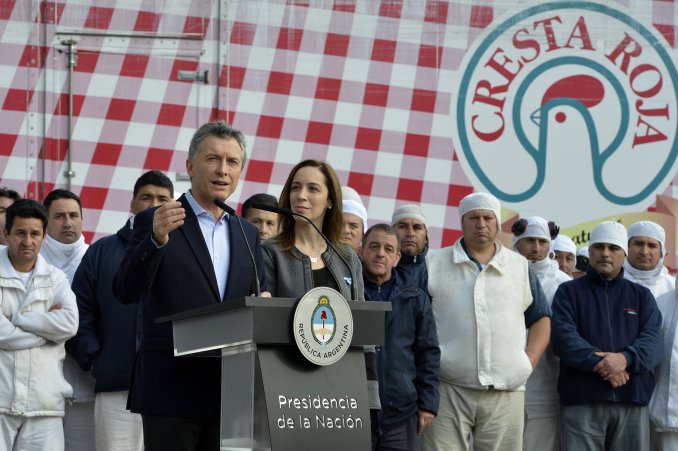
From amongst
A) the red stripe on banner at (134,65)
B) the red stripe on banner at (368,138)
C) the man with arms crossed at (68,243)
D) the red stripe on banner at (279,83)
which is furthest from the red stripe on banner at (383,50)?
the man with arms crossed at (68,243)

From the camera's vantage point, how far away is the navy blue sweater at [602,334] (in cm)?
654

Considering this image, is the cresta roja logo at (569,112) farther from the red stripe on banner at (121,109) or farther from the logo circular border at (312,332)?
the logo circular border at (312,332)

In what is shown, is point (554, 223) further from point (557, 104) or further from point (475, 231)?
point (475, 231)

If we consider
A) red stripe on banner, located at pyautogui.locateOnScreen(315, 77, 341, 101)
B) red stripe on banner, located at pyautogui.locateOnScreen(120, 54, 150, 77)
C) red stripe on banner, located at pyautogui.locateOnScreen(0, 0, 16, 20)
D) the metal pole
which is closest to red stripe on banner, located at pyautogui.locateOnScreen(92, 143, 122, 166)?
the metal pole

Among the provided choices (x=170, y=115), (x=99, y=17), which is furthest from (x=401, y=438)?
(x=99, y=17)

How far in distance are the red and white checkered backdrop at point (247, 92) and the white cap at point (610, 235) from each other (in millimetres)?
1030

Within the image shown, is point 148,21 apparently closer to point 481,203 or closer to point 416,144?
point 416,144

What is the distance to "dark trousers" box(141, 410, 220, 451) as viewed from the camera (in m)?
3.67

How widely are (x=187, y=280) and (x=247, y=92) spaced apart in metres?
3.97

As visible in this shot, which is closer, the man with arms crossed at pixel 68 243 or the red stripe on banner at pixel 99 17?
the man with arms crossed at pixel 68 243

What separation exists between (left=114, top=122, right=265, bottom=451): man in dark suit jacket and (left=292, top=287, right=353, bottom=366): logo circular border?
18.6 inches

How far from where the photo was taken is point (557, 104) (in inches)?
308

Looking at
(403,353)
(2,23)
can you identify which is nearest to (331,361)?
(403,353)

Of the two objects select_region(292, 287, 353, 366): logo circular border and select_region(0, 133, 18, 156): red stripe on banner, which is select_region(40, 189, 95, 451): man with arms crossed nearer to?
select_region(0, 133, 18, 156): red stripe on banner
